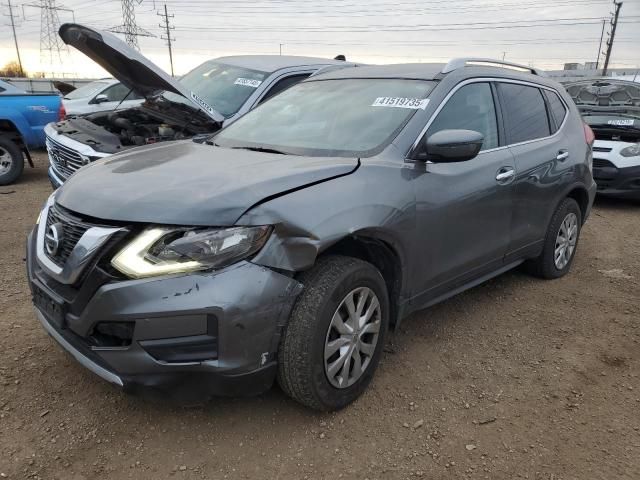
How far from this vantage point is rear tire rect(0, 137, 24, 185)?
795 cm

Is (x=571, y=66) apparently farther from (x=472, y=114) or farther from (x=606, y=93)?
(x=472, y=114)

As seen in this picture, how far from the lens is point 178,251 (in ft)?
7.24

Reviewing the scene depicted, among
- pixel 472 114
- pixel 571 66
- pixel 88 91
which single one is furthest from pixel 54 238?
pixel 571 66

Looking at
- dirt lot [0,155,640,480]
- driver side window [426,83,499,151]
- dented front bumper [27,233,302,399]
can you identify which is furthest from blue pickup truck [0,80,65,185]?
dented front bumper [27,233,302,399]

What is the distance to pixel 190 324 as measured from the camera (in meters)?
2.18

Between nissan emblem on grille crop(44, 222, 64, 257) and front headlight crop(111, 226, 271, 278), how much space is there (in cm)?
42

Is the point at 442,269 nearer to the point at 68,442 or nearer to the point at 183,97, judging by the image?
the point at 68,442

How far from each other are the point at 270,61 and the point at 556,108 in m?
3.47

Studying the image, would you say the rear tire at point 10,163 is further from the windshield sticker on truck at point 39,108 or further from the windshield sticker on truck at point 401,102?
the windshield sticker on truck at point 401,102

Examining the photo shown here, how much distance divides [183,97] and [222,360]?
3.52 metres

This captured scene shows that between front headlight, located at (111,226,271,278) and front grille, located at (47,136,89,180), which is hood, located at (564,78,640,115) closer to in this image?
front grille, located at (47,136,89,180)

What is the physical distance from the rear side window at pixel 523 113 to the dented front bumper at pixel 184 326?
7.76 ft

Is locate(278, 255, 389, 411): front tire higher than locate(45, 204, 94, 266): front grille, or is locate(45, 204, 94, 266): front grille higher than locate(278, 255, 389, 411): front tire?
locate(45, 204, 94, 266): front grille

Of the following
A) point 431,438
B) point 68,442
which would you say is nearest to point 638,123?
point 431,438
